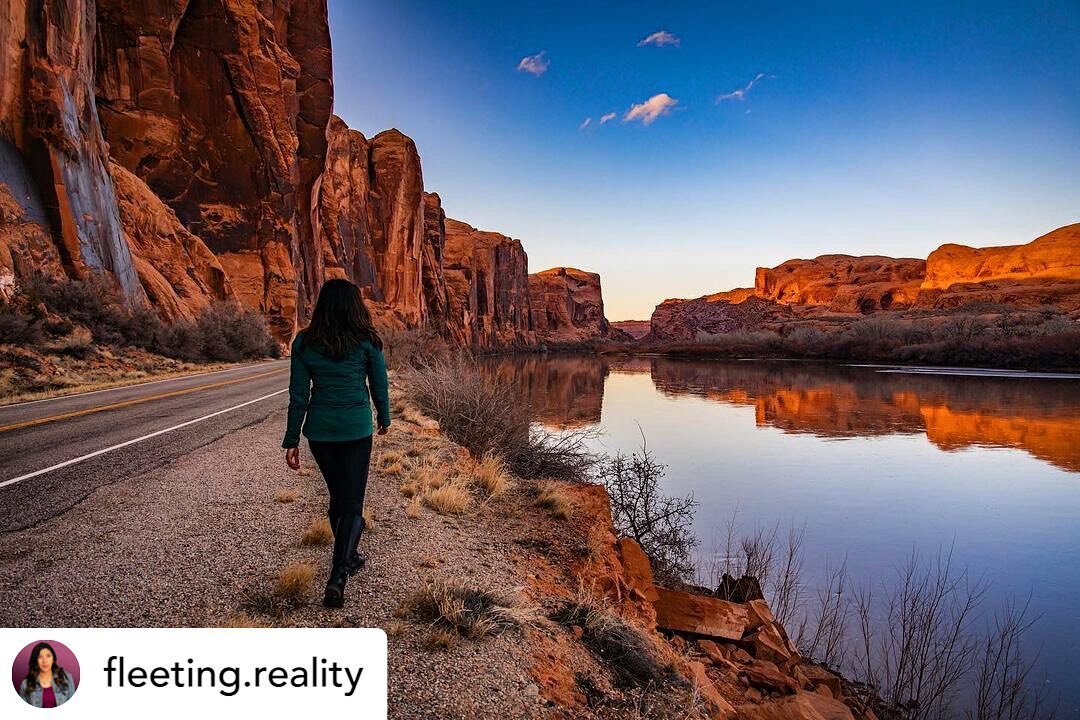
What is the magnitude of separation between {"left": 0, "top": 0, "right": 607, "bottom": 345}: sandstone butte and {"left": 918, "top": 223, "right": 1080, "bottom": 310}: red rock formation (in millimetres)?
85974

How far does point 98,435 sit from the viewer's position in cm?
725

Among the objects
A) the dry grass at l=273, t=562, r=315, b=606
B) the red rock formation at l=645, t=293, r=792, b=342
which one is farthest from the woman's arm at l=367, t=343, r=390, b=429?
the red rock formation at l=645, t=293, r=792, b=342

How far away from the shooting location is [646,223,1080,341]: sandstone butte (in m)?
81.8

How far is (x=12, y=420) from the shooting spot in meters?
8.24

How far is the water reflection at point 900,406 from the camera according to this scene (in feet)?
58.9

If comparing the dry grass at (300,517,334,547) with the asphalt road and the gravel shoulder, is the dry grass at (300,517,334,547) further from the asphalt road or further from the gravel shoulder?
the asphalt road

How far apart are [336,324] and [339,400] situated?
448 millimetres

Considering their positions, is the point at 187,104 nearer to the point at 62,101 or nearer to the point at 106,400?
the point at 62,101

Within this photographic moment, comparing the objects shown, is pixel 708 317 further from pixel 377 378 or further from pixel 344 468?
pixel 344 468

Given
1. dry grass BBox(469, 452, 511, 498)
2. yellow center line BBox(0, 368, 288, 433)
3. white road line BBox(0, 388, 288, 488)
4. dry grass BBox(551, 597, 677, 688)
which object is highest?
yellow center line BBox(0, 368, 288, 433)

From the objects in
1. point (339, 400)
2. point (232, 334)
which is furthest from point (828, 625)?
point (232, 334)

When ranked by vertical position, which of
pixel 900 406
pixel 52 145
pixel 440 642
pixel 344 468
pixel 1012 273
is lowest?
pixel 900 406

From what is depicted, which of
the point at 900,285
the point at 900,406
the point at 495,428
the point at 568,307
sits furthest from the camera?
the point at 568,307

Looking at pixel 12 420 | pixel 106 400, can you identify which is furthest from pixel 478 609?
pixel 106 400
